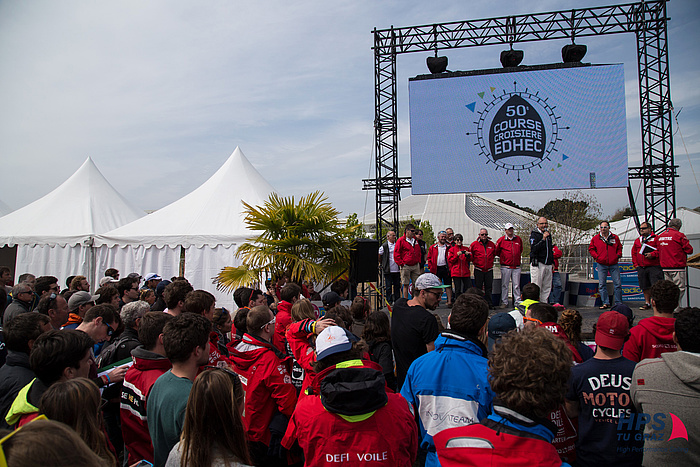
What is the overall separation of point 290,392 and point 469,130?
35.5ft

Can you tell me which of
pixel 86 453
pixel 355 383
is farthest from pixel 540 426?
pixel 86 453

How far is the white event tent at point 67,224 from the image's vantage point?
1149cm

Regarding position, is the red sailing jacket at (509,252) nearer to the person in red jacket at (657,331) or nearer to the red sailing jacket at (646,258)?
the red sailing jacket at (646,258)

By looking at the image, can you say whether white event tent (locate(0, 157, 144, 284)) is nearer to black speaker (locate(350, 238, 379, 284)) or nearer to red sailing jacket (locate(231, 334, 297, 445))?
black speaker (locate(350, 238, 379, 284))

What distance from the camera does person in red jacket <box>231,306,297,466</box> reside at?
287 cm

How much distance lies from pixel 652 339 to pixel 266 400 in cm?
284

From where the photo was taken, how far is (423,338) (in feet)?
11.0

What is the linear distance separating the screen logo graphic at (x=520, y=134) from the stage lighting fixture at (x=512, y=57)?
2.25ft

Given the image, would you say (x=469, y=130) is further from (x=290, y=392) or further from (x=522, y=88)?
(x=290, y=392)

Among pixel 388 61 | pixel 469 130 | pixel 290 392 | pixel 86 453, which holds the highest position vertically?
pixel 388 61

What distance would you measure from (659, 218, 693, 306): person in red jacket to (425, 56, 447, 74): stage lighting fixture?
7218 millimetres

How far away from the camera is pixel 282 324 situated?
14.4ft

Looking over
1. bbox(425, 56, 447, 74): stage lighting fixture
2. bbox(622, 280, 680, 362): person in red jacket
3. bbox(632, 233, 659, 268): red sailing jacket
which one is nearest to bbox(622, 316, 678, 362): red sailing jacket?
bbox(622, 280, 680, 362): person in red jacket

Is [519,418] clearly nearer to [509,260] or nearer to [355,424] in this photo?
[355,424]
